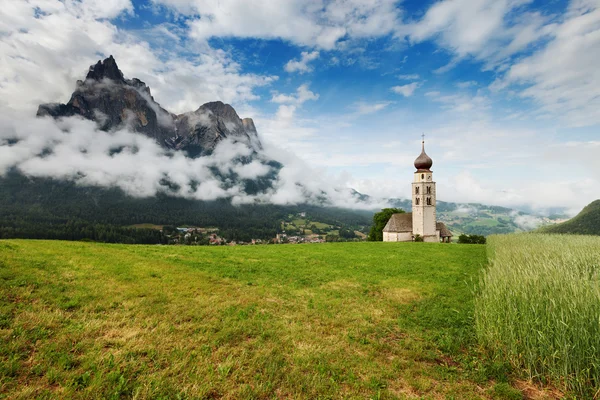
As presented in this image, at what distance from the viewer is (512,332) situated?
279 inches

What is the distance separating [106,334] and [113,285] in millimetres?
4363

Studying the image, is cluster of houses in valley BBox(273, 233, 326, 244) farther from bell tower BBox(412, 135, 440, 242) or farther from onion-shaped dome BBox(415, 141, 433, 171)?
onion-shaped dome BBox(415, 141, 433, 171)

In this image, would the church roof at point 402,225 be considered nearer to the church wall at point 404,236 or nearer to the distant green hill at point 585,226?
the church wall at point 404,236

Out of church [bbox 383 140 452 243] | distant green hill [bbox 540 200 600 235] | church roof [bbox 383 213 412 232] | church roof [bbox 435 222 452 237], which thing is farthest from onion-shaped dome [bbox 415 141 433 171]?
distant green hill [bbox 540 200 600 235]

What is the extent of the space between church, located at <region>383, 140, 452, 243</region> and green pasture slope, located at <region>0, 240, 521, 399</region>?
52.2 m

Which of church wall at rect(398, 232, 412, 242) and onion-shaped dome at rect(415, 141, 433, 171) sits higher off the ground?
onion-shaped dome at rect(415, 141, 433, 171)

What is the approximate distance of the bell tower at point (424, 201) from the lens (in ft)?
205

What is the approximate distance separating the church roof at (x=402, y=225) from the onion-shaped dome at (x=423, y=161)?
495 inches

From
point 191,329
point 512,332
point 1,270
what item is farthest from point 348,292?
point 1,270

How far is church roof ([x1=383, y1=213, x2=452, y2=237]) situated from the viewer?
209ft

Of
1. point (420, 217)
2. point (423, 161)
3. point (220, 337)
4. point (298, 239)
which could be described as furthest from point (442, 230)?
point (298, 239)

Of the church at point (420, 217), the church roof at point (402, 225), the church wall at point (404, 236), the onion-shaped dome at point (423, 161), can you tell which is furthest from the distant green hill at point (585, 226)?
the church wall at point (404, 236)

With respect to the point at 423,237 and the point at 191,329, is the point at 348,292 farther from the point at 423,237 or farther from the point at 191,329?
the point at 423,237

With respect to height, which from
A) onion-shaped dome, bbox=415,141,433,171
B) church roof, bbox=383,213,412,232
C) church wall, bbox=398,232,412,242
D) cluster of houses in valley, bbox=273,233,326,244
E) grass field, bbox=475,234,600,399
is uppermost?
onion-shaped dome, bbox=415,141,433,171
